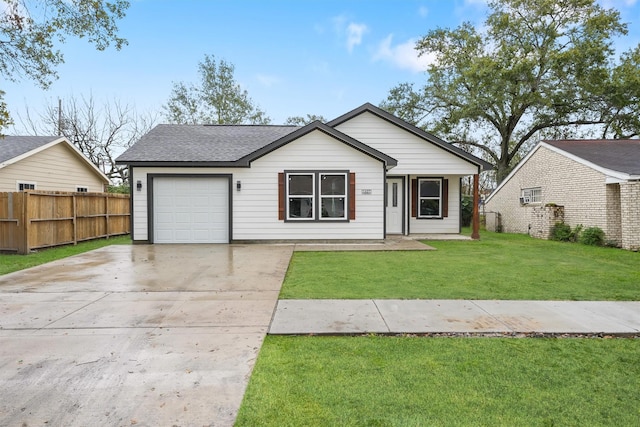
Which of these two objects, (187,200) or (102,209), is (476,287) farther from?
(102,209)

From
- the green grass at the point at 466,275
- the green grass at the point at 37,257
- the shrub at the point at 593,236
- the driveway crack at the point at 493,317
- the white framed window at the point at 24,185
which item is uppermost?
the white framed window at the point at 24,185

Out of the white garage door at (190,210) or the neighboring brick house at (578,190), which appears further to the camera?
the white garage door at (190,210)

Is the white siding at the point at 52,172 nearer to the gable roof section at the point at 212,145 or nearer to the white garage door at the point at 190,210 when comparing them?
the gable roof section at the point at 212,145

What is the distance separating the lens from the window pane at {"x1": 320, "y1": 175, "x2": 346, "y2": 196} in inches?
482

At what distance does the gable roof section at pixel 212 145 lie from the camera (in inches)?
474

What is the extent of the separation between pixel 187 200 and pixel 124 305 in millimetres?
7687

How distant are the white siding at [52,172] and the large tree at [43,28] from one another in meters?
6.74

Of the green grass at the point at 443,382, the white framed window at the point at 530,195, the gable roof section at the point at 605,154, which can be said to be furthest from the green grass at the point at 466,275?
the white framed window at the point at 530,195

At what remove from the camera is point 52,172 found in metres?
16.8

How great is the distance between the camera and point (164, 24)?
15.8m

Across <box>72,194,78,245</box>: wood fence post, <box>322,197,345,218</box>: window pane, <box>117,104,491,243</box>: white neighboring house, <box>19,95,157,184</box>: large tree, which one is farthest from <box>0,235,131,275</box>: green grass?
<box>19,95,157,184</box>: large tree

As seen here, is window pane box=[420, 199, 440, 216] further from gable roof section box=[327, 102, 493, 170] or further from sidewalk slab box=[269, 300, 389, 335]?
sidewalk slab box=[269, 300, 389, 335]

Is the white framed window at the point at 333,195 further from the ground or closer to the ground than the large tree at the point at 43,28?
closer to the ground

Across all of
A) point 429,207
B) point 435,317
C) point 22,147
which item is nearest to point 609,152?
point 429,207
